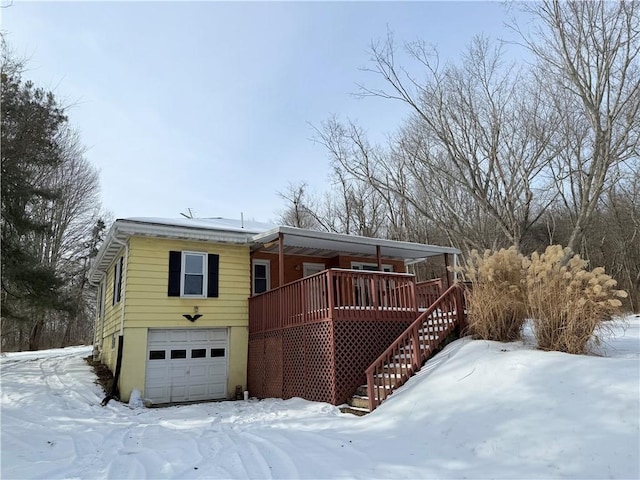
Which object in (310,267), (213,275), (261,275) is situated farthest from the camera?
(310,267)

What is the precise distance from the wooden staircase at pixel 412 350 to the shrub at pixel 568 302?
221 centimetres

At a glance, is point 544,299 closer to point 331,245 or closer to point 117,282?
point 331,245

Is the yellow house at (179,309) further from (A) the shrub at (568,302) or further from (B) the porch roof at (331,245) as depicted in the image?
(A) the shrub at (568,302)

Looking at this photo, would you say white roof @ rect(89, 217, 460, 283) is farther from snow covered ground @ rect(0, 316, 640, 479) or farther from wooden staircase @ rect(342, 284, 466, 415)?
snow covered ground @ rect(0, 316, 640, 479)

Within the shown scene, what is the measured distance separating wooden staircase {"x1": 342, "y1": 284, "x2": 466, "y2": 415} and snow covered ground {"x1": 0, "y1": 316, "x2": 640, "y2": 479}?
34cm

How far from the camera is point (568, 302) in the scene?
6688 mm

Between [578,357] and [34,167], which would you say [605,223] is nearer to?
[578,357]

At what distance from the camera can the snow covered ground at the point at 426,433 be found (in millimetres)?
4652

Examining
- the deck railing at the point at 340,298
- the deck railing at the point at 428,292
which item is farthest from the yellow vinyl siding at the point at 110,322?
the deck railing at the point at 428,292

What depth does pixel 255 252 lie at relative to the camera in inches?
547

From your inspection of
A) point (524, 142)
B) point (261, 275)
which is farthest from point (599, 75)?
point (261, 275)

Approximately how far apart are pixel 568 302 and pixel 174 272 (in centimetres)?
988

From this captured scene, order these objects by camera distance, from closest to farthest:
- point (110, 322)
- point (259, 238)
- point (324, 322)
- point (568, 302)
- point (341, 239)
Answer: point (568, 302)
point (324, 322)
point (259, 238)
point (341, 239)
point (110, 322)

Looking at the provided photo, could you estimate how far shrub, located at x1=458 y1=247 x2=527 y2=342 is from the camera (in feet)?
25.8
